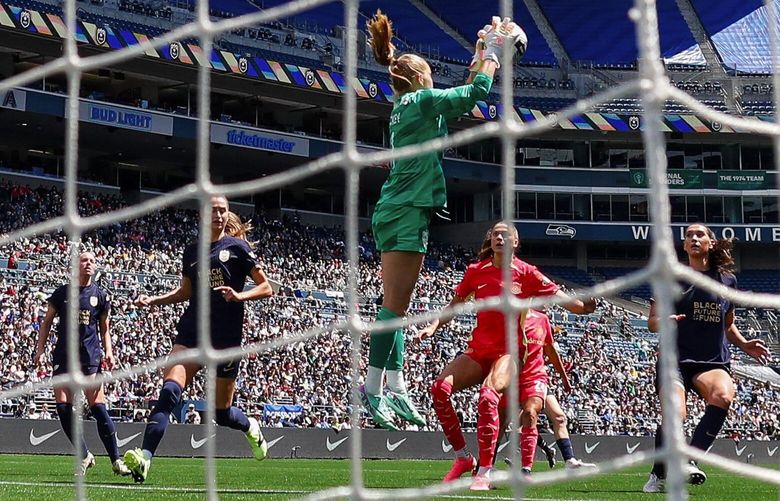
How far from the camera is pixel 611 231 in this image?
41.5 m

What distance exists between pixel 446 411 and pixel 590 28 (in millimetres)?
38325

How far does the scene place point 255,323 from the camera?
77.4 feet

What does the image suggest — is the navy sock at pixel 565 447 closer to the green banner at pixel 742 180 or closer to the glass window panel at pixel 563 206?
the glass window panel at pixel 563 206

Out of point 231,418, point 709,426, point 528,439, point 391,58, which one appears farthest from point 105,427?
point 709,426

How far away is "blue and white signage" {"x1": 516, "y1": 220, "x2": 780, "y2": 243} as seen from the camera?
4128cm

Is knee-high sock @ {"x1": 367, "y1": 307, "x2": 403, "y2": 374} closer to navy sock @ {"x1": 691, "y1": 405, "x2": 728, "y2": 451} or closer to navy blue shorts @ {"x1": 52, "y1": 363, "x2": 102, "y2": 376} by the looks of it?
navy sock @ {"x1": 691, "y1": 405, "x2": 728, "y2": 451}

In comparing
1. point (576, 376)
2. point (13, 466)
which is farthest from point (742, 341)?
point (576, 376)

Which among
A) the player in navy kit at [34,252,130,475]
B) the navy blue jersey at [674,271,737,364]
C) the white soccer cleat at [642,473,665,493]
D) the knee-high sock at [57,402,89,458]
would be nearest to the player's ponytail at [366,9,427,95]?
the navy blue jersey at [674,271,737,364]

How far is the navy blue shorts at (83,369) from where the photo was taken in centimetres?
840

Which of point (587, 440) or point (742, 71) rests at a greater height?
point (742, 71)

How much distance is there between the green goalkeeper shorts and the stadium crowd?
42.5 ft

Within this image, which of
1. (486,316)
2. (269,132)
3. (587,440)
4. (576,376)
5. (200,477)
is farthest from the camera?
(269,132)

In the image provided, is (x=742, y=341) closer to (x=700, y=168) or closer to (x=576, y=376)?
(x=576, y=376)

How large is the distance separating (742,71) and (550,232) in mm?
10183
